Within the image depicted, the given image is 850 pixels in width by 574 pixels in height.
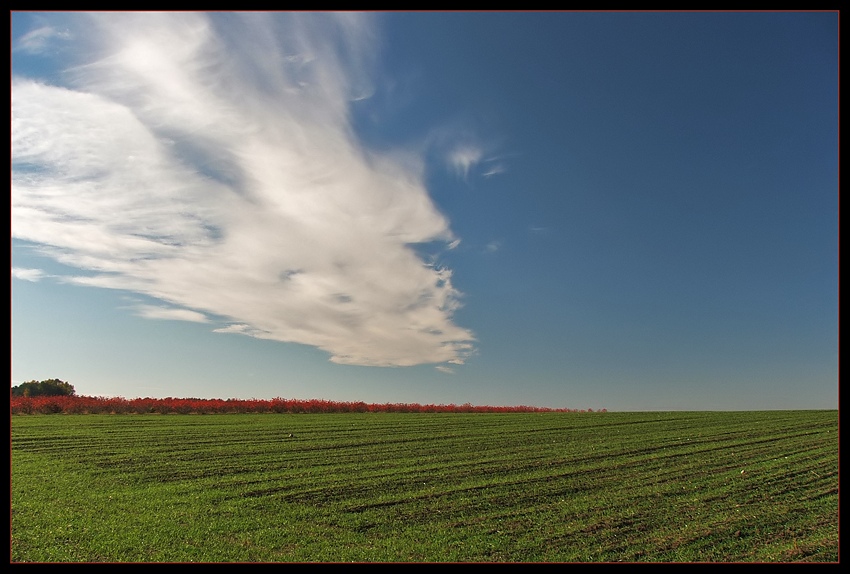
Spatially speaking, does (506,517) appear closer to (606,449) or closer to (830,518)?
(830,518)

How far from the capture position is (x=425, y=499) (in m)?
11.5

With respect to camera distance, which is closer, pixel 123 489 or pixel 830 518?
pixel 830 518

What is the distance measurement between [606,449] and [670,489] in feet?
22.7

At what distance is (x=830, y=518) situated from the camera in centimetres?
992

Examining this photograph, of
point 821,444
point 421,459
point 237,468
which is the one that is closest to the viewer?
point 237,468

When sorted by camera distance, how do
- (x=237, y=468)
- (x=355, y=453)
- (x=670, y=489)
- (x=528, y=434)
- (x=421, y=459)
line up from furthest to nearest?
(x=528, y=434) → (x=355, y=453) → (x=421, y=459) → (x=237, y=468) → (x=670, y=489)

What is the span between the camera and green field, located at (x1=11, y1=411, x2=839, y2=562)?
8484 millimetres

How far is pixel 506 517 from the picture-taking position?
33.3 feet

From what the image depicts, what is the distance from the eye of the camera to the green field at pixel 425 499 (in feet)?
27.8

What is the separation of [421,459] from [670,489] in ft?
24.3
